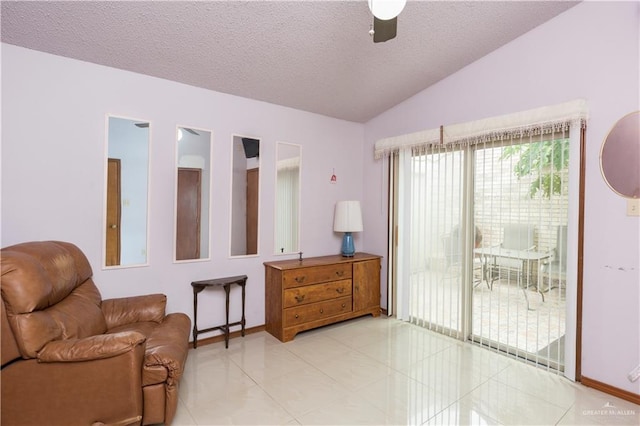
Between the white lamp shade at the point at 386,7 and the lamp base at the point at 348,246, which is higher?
the white lamp shade at the point at 386,7

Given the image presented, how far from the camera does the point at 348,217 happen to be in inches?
152

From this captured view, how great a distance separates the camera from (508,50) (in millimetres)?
2932

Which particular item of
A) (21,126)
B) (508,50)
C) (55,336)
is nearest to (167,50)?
(21,126)

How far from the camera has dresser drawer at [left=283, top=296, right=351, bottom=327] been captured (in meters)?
3.27

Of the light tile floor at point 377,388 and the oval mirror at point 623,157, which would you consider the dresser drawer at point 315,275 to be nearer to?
the light tile floor at point 377,388

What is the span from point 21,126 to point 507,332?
425 centimetres

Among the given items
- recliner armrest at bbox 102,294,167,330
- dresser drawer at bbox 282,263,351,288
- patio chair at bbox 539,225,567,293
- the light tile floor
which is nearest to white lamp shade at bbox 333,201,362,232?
dresser drawer at bbox 282,263,351,288

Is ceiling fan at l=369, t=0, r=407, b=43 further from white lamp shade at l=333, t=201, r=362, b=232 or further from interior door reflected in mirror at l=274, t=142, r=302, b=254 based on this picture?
white lamp shade at l=333, t=201, r=362, b=232

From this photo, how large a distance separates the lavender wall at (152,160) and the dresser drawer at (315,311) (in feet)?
1.41

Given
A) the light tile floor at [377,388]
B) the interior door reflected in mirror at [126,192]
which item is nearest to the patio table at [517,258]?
the light tile floor at [377,388]

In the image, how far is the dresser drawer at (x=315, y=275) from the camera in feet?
10.7

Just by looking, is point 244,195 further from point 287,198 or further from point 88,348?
point 88,348

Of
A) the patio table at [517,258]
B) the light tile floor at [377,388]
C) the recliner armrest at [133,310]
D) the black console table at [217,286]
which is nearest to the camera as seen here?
the light tile floor at [377,388]

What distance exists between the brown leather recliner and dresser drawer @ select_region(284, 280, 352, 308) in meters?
1.34
